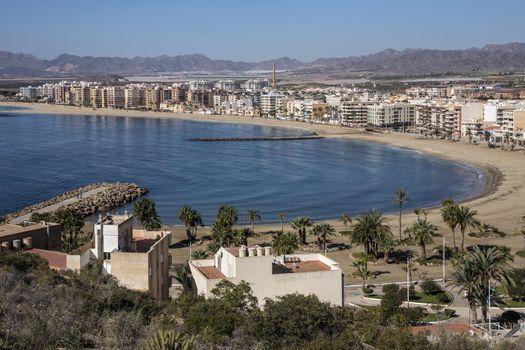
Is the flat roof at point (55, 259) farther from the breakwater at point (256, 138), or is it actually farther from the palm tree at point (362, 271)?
the breakwater at point (256, 138)

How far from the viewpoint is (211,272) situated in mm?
18172

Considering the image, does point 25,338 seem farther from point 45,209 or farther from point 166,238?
point 45,209

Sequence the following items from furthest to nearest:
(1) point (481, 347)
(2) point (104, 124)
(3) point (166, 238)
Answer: (2) point (104, 124) → (3) point (166, 238) → (1) point (481, 347)

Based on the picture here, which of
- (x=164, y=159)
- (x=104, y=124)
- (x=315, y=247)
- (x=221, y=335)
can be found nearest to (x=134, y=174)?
(x=164, y=159)

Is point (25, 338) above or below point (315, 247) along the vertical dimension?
above

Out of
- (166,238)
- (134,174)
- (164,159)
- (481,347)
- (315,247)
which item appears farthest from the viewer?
(164,159)

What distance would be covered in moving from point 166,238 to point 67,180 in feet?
107

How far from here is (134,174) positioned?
53156 millimetres

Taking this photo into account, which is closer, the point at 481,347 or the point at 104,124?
the point at 481,347

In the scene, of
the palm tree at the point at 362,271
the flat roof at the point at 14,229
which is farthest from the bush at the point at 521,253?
the flat roof at the point at 14,229

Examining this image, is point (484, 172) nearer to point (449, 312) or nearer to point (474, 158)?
point (474, 158)

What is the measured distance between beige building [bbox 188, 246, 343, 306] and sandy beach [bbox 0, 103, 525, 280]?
7515 millimetres

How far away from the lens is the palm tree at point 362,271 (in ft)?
76.4

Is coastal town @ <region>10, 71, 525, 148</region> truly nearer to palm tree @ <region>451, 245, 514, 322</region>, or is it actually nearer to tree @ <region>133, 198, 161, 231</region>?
tree @ <region>133, 198, 161, 231</region>
